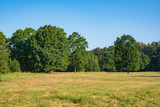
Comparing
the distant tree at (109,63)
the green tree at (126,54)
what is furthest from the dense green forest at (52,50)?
the distant tree at (109,63)

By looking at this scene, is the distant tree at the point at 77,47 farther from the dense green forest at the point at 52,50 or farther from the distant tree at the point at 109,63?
the distant tree at the point at 109,63

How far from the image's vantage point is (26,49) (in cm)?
5378

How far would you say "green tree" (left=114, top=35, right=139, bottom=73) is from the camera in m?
51.7

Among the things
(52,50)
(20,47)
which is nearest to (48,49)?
(52,50)

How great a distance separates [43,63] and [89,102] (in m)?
39.6

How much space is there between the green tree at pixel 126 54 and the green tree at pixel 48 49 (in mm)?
17818

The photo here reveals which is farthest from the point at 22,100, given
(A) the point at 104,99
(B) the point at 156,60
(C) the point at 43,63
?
(B) the point at 156,60

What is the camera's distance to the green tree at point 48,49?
45906 mm

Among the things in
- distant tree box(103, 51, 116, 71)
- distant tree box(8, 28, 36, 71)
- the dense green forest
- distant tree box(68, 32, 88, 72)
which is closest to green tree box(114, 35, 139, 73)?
the dense green forest

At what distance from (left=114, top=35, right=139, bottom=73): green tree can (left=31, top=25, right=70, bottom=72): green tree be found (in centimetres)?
1782

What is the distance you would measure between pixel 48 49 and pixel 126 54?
25.4m

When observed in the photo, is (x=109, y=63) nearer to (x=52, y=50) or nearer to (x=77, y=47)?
(x=77, y=47)

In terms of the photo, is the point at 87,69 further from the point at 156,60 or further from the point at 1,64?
the point at 1,64

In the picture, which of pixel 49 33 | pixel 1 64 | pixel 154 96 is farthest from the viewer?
pixel 49 33
